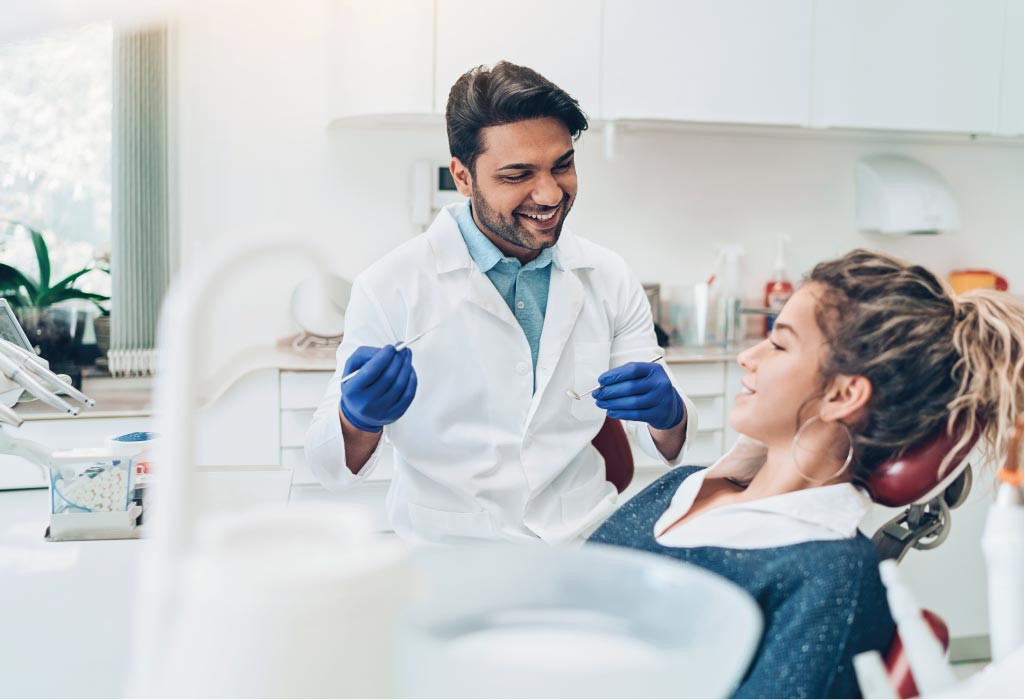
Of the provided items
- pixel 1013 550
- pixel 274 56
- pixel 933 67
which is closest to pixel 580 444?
pixel 1013 550

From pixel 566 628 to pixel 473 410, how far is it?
2.96ft

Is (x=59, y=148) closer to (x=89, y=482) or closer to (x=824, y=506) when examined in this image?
(x=89, y=482)

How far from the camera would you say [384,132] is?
3076 millimetres

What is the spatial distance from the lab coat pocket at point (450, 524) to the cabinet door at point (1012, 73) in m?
2.53

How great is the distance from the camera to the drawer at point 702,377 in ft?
9.12

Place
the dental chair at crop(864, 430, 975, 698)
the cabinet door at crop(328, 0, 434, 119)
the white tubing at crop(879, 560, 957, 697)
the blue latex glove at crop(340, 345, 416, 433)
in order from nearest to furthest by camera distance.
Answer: the white tubing at crop(879, 560, 957, 697) < the dental chair at crop(864, 430, 975, 698) < the blue latex glove at crop(340, 345, 416, 433) < the cabinet door at crop(328, 0, 434, 119)

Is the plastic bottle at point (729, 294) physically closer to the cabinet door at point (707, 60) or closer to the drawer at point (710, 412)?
the drawer at point (710, 412)

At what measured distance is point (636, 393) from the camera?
1.43 meters

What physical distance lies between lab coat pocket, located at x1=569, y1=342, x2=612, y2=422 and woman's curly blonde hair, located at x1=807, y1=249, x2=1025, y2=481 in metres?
0.66

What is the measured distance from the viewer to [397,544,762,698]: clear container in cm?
64

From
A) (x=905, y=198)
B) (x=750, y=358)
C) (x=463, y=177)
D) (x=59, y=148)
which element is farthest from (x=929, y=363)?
(x=59, y=148)

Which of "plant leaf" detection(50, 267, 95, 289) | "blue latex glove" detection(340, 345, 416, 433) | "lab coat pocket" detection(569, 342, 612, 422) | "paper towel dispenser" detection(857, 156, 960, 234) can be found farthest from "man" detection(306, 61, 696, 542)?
"paper towel dispenser" detection(857, 156, 960, 234)

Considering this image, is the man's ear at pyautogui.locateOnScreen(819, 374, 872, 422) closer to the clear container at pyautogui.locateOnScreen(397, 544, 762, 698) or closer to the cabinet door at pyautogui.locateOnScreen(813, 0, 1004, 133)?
the clear container at pyautogui.locateOnScreen(397, 544, 762, 698)

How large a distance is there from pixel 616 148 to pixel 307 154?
3.36 ft
